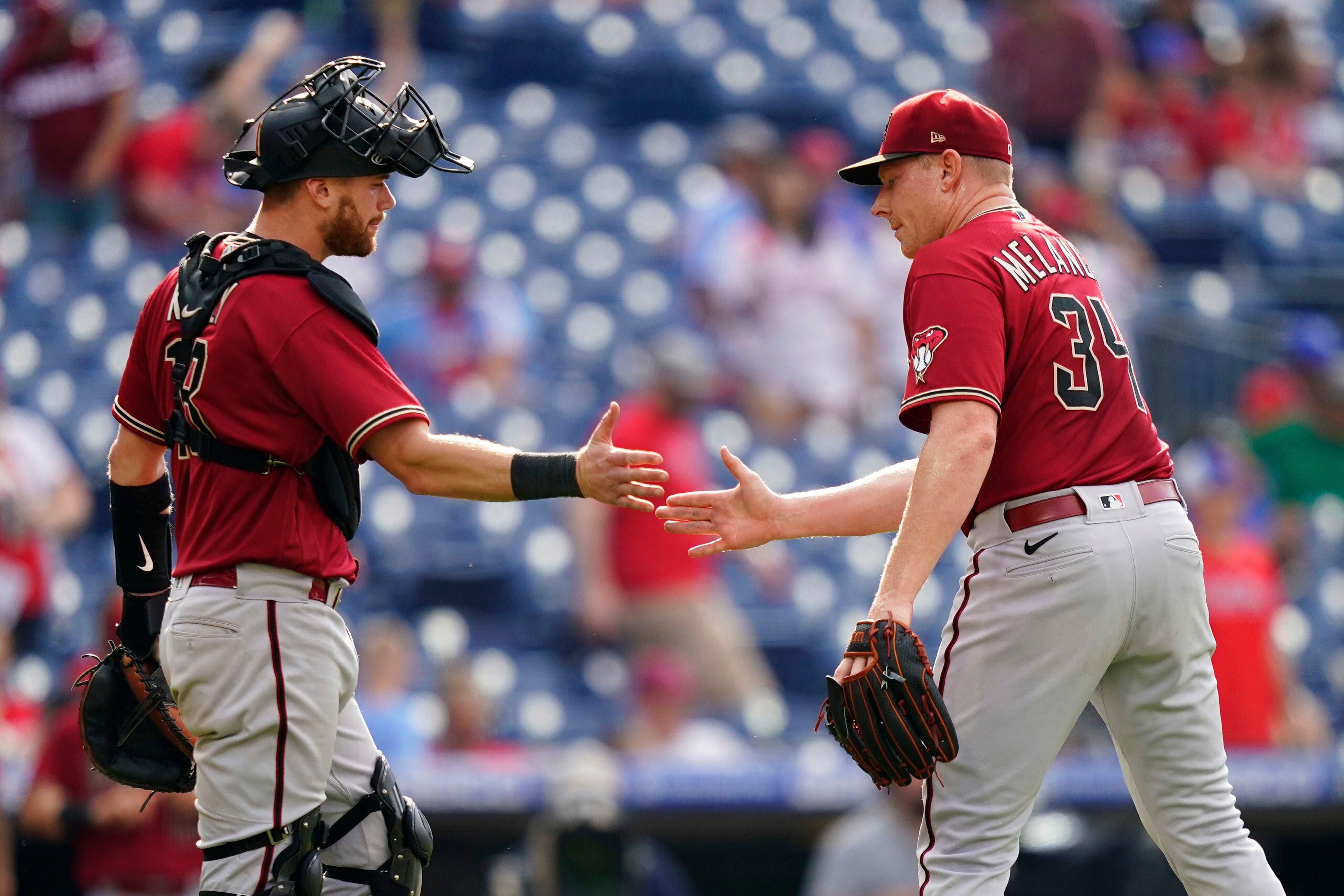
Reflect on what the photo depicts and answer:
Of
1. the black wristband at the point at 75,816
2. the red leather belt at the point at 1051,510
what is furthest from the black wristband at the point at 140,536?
the black wristband at the point at 75,816

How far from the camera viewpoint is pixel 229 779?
9.67ft

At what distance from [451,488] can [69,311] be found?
6521 mm

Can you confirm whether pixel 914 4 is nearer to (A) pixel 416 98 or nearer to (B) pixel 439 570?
(B) pixel 439 570

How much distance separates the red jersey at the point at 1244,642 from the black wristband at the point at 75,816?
476 centimetres

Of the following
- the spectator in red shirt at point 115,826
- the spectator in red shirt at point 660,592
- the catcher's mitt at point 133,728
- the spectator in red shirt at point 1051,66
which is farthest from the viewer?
the spectator in red shirt at point 1051,66

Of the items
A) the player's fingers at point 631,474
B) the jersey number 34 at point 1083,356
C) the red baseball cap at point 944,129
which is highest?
the red baseball cap at point 944,129

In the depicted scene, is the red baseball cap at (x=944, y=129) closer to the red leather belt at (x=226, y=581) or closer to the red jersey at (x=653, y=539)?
the red leather belt at (x=226, y=581)

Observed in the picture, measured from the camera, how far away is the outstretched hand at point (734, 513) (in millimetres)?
3375

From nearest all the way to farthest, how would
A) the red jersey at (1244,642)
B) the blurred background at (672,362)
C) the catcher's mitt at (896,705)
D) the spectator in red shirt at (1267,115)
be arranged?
the catcher's mitt at (896,705)
the blurred background at (672,362)
the red jersey at (1244,642)
the spectator in red shirt at (1267,115)

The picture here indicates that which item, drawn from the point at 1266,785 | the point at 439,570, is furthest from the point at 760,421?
the point at 1266,785

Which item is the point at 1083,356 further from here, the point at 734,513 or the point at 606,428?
the point at 606,428

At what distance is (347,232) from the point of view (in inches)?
125

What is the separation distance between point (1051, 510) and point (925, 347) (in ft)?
1.34

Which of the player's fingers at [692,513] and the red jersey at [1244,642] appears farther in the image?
the red jersey at [1244,642]
